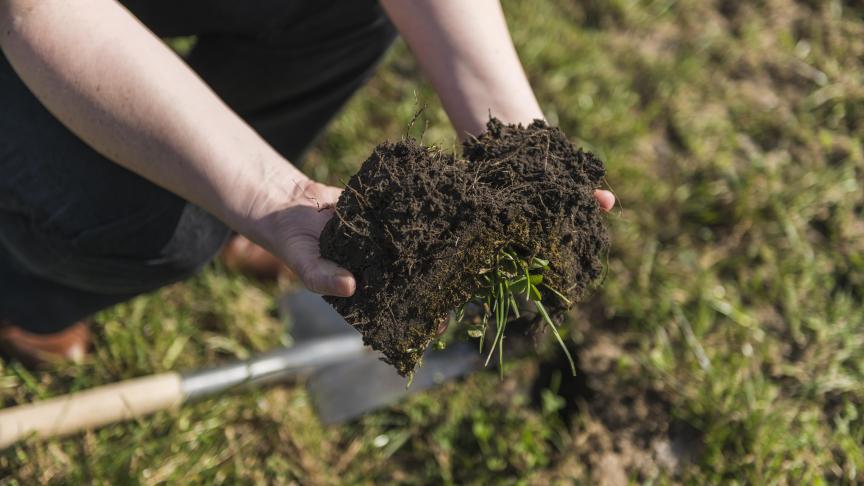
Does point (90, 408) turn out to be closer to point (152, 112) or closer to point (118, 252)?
point (118, 252)

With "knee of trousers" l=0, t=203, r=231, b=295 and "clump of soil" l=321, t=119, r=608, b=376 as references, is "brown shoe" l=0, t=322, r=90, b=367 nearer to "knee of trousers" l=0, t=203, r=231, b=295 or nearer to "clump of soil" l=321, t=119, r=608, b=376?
"knee of trousers" l=0, t=203, r=231, b=295

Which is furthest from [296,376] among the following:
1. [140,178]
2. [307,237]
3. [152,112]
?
[152,112]

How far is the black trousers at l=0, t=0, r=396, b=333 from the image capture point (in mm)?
1572

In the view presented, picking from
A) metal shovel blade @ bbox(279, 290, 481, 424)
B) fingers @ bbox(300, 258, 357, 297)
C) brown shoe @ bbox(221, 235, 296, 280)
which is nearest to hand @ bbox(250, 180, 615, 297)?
fingers @ bbox(300, 258, 357, 297)

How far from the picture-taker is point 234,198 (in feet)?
4.42

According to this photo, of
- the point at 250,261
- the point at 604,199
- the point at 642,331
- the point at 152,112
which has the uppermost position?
the point at 152,112

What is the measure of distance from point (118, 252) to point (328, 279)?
29.5 inches

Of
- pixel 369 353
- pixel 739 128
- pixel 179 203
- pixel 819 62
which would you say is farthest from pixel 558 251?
pixel 819 62

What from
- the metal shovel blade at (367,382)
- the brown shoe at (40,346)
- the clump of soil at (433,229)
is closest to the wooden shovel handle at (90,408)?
the brown shoe at (40,346)

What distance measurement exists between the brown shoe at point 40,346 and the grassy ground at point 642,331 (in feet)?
0.19

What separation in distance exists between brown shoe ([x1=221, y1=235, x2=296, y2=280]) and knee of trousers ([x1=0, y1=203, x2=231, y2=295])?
0.56 metres

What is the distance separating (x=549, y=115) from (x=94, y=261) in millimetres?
1844

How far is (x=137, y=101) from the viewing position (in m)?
1.32

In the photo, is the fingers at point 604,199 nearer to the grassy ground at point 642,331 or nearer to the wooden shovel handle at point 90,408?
the grassy ground at point 642,331
